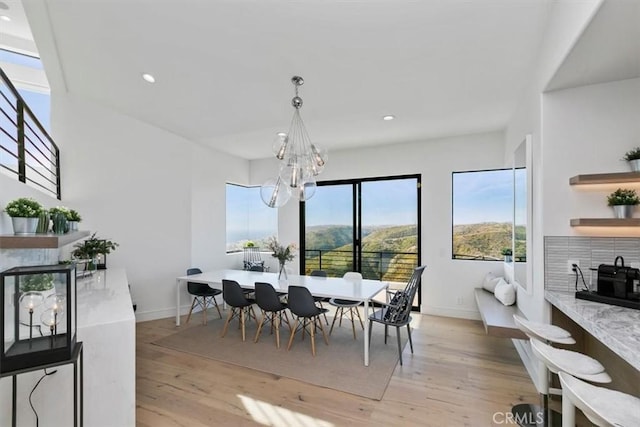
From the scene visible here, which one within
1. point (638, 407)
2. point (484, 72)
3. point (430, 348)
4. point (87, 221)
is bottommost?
point (430, 348)

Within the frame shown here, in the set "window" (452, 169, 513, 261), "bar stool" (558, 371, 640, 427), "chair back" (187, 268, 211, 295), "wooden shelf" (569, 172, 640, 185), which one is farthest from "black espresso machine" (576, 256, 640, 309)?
"chair back" (187, 268, 211, 295)

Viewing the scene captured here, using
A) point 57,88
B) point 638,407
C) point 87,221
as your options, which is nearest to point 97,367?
point 638,407

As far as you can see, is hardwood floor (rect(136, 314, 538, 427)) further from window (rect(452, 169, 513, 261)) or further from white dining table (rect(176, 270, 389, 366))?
window (rect(452, 169, 513, 261))

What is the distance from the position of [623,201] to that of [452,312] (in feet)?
10.00

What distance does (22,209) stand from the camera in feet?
5.66

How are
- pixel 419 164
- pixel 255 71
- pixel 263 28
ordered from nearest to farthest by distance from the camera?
pixel 263 28, pixel 255 71, pixel 419 164

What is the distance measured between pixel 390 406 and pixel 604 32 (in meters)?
3.01

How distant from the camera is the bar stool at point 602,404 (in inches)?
47.6

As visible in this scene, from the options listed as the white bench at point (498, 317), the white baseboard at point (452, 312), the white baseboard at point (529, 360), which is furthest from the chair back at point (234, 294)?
the white baseboard at point (529, 360)

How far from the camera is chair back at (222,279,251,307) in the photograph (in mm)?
3877

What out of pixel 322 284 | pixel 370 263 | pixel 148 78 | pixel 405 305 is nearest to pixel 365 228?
pixel 370 263

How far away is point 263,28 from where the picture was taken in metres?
2.61

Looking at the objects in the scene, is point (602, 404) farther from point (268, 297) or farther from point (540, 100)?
point (268, 297)

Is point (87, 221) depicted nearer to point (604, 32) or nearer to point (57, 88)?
point (57, 88)
